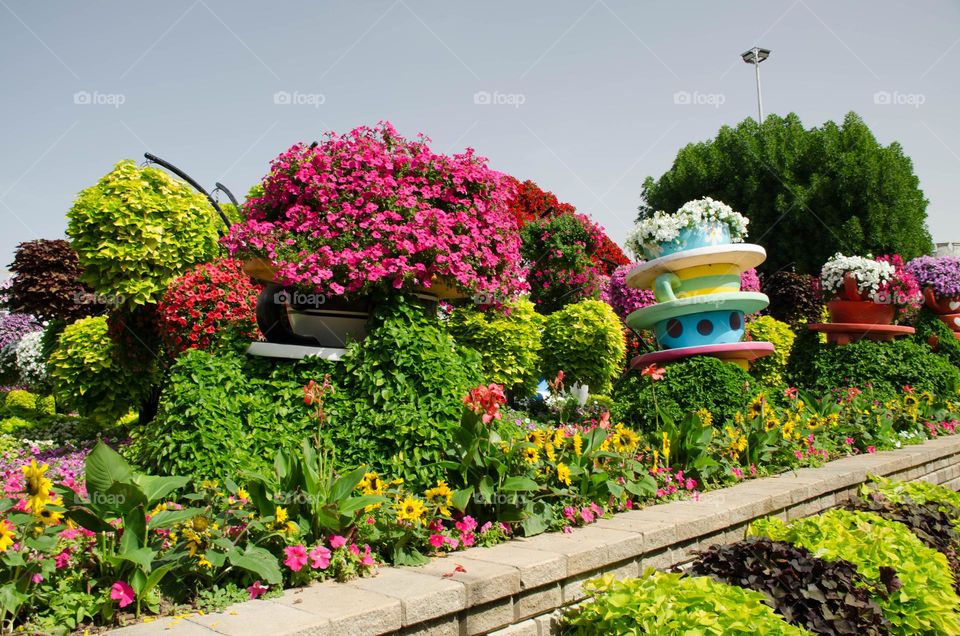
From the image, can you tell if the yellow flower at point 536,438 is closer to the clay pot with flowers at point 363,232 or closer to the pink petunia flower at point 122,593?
the clay pot with flowers at point 363,232

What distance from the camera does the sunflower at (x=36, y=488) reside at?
224 cm

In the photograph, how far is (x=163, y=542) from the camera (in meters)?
2.62

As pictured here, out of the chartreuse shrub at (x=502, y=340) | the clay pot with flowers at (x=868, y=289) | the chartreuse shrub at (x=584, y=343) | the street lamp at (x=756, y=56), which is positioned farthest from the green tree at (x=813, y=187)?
the chartreuse shrub at (x=502, y=340)

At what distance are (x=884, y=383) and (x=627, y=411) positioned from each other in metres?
3.76

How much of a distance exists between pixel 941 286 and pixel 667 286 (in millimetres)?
6093

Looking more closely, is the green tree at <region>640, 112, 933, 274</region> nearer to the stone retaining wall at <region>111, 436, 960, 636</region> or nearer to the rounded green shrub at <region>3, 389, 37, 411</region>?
the stone retaining wall at <region>111, 436, 960, 636</region>

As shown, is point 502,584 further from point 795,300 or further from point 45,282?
point 795,300

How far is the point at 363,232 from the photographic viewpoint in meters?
3.91

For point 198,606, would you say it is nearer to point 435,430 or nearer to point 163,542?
point 163,542

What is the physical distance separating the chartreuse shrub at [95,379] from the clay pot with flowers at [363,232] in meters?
5.77

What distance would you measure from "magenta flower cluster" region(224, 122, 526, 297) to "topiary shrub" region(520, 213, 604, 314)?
8.29 meters

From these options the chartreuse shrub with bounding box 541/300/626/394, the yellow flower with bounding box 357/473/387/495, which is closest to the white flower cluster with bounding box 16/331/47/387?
the chartreuse shrub with bounding box 541/300/626/394

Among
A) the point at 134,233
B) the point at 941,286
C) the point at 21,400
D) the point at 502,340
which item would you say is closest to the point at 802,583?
the point at 502,340

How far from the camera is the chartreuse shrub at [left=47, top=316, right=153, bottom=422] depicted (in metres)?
8.98
